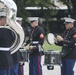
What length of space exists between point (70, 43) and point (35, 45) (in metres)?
0.97

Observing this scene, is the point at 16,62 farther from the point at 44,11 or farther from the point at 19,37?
the point at 44,11

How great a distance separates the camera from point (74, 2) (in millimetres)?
32312

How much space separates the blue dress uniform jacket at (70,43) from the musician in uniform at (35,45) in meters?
0.57

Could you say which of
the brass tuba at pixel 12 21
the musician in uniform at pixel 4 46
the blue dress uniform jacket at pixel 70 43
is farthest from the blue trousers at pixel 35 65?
the musician in uniform at pixel 4 46

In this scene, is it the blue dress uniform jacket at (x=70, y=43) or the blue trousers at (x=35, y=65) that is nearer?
the blue dress uniform jacket at (x=70, y=43)

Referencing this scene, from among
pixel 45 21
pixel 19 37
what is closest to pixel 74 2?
pixel 45 21

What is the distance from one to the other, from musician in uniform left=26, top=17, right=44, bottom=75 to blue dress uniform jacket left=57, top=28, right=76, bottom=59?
57 cm

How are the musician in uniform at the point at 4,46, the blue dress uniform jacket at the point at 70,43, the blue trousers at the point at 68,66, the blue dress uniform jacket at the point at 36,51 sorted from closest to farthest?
the musician in uniform at the point at 4,46 → the blue dress uniform jacket at the point at 70,43 → the blue trousers at the point at 68,66 → the blue dress uniform jacket at the point at 36,51

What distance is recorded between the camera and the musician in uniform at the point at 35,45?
9789 mm

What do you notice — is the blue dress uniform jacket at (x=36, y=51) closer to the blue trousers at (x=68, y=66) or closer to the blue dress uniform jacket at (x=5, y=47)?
the blue trousers at (x=68, y=66)

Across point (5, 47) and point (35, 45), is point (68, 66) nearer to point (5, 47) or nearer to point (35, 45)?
point (35, 45)

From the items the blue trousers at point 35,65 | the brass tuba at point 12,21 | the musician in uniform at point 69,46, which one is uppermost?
the brass tuba at point 12,21

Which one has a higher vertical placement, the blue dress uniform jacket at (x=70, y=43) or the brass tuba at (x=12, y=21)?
the brass tuba at (x=12, y=21)

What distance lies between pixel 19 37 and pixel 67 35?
2471 millimetres
